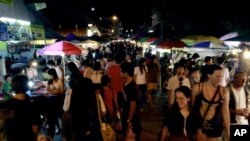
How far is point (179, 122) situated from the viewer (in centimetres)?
482

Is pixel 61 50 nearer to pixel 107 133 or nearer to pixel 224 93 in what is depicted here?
pixel 107 133

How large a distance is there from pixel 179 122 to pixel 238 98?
2.11 m

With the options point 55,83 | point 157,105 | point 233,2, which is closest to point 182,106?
point 55,83

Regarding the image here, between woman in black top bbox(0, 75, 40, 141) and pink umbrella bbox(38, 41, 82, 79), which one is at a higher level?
pink umbrella bbox(38, 41, 82, 79)

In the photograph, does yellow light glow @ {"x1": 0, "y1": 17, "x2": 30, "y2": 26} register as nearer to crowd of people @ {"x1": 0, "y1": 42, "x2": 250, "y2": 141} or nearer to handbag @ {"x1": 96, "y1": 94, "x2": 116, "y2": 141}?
crowd of people @ {"x1": 0, "y1": 42, "x2": 250, "y2": 141}

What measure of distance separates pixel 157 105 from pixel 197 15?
13662 millimetres

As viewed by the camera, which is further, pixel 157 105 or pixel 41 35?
pixel 41 35

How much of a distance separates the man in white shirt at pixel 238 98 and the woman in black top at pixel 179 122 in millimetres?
1804

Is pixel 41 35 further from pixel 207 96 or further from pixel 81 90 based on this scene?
pixel 207 96

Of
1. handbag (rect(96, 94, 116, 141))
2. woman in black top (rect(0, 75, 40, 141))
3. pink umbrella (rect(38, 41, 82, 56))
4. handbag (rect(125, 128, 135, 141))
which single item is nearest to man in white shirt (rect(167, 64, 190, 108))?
handbag (rect(125, 128, 135, 141))

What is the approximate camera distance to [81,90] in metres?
6.55

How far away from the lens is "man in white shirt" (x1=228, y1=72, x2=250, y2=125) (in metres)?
Answer: 6.38

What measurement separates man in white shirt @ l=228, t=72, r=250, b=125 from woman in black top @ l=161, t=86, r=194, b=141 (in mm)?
1804

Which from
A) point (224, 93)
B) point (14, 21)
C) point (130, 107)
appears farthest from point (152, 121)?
point (14, 21)
